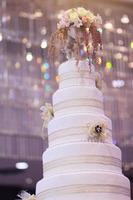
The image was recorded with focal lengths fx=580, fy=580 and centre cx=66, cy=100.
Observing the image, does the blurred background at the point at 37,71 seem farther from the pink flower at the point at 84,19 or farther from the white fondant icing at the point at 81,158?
the white fondant icing at the point at 81,158

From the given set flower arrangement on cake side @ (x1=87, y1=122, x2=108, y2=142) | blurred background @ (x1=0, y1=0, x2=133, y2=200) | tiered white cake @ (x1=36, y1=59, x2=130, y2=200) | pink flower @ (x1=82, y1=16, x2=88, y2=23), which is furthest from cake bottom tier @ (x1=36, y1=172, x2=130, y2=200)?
blurred background @ (x1=0, y1=0, x2=133, y2=200)

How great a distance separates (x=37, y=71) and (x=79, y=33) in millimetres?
5670

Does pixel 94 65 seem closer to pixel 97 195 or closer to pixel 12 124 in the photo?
pixel 97 195

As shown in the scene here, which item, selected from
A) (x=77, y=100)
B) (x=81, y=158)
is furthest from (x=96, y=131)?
(x=77, y=100)

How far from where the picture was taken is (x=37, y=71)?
36.2 feet

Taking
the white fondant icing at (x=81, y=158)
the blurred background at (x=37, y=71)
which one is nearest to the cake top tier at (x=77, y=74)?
the white fondant icing at (x=81, y=158)

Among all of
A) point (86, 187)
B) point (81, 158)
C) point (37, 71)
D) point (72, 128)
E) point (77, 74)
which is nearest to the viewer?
point (86, 187)

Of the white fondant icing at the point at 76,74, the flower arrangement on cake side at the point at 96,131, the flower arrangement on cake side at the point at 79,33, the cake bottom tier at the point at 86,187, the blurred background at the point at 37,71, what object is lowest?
the cake bottom tier at the point at 86,187


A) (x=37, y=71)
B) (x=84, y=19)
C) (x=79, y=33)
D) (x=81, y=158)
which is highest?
(x=37, y=71)

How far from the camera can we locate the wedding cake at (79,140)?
187 inches

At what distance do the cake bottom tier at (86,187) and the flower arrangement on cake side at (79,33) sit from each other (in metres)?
1.19

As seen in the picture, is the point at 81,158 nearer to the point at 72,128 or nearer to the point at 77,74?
the point at 72,128

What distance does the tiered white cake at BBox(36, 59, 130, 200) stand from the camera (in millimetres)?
4754

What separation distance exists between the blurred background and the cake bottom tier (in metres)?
5.94
